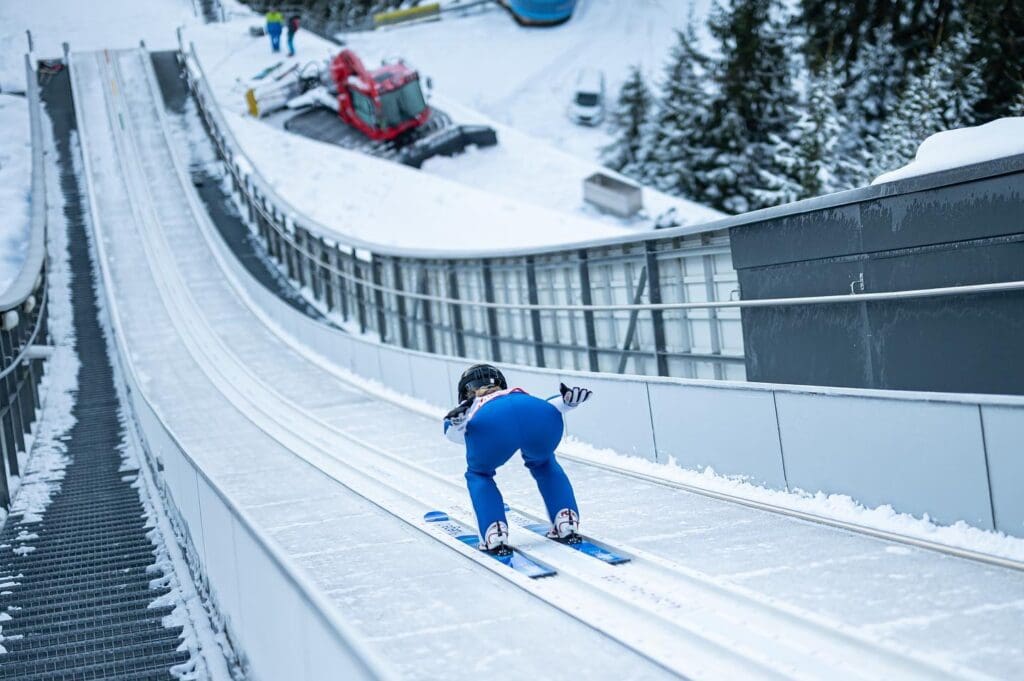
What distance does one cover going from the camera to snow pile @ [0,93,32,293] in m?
28.7

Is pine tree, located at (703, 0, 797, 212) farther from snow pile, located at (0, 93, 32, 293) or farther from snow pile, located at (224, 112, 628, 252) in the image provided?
snow pile, located at (0, 93, 32, 293)

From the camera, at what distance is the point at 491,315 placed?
1572 centimetres

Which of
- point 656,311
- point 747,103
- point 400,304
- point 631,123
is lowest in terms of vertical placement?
point 656,311

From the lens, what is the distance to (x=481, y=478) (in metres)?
7.02

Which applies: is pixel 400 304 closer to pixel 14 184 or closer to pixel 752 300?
pixel 752 300

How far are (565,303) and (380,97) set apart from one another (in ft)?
109

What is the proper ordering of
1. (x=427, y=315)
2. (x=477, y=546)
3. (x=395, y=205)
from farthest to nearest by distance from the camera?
(x=395, y=205) < (x=427, y=315) < (x=477, y=546)

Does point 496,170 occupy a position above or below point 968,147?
above

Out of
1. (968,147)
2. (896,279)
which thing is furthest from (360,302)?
(968,147)

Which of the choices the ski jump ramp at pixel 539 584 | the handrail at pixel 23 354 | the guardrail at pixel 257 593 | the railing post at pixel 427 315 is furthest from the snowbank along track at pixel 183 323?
the railing post at pixel 427 315

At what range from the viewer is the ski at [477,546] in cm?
657

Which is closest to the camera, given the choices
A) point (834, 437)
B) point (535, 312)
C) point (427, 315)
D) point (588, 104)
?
point (834, 437)

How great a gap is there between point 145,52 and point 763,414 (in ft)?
174

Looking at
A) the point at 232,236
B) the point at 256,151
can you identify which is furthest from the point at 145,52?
the point at 232,236
